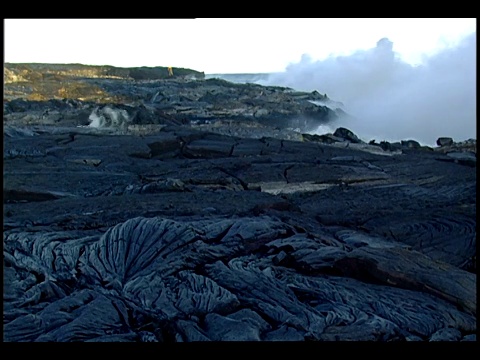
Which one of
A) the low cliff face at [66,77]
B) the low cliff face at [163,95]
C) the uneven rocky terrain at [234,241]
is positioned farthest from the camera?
the low cliff face at [66,77]

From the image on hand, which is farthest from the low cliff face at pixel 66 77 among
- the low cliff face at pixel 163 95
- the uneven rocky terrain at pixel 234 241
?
the uneven rocky terrain at pixel 234 241

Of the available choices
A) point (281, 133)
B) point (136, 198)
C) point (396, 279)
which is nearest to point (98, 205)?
point (136, 198)

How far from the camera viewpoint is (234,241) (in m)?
5.14

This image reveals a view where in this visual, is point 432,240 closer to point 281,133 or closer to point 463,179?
point 463,179

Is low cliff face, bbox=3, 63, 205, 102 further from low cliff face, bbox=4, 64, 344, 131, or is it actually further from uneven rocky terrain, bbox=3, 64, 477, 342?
uneven rocky terrain, bbox=3, 64, 477, 342

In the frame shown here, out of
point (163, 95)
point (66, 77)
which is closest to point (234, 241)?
point (163, 95)

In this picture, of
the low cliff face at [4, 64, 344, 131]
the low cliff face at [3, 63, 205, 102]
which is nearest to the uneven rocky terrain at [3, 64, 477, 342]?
the low cliff face at [4, 64, 344, 131]

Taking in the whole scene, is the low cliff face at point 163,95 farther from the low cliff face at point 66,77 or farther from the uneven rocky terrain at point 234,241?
the uneven rocky terrain at point 234,241

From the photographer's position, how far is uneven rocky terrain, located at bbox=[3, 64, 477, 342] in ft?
13.6

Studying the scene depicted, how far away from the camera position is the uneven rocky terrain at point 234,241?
13.6ft

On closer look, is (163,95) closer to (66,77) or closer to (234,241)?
(66,77)
